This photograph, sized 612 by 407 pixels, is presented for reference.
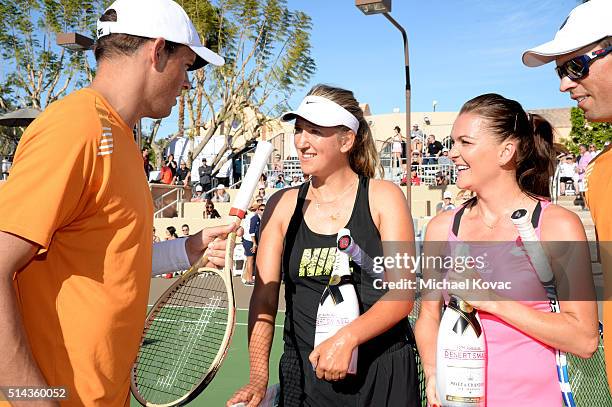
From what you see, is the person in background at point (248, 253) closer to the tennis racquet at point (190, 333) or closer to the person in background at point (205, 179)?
the person in background at point (205, 179)

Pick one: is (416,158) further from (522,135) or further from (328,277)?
(328,277)

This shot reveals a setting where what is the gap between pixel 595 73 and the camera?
234 centimetres

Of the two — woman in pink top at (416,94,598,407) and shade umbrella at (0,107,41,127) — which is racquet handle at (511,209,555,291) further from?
shade umbrella at (0,107,41,127)

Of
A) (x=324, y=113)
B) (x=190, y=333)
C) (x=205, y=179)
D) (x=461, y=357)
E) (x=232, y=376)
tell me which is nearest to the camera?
(x=461, y=357)

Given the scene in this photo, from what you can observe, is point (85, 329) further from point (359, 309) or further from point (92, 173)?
point (359, 309)

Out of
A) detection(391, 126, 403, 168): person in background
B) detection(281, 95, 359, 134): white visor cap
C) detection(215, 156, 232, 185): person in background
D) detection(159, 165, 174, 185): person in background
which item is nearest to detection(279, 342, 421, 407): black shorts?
detection(281, 95, 359, 134): white visor cap

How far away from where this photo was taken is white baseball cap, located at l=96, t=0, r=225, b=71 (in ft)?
6.91

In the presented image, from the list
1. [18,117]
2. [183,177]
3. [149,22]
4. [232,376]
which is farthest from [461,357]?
[183,177]

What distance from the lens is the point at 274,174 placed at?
27.1 metres

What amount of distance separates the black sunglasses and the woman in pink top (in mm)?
354

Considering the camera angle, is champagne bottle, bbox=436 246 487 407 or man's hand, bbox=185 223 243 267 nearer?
champagne bottle, bbox=436 246 487 407

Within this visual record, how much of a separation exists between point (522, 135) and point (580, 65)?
0.45m

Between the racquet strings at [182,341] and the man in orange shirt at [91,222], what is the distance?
67 cm

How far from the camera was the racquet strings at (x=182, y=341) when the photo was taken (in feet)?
9.05
